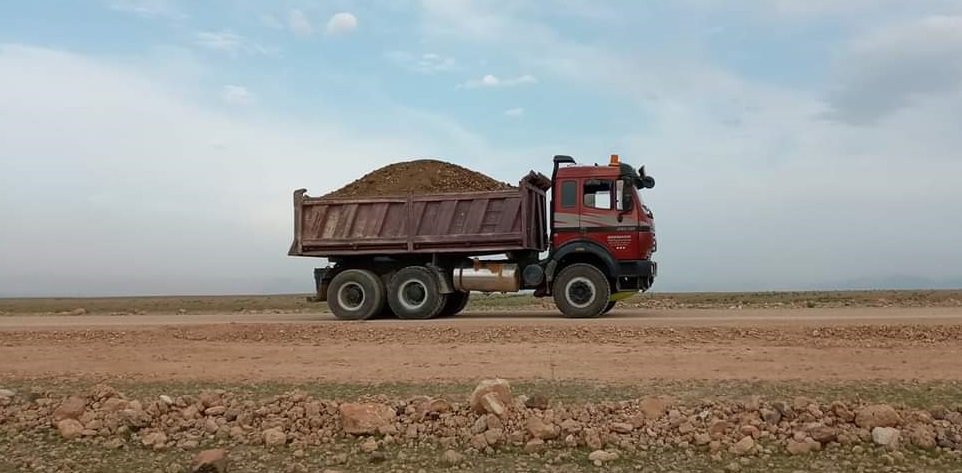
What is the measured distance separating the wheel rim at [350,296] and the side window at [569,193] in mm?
5171

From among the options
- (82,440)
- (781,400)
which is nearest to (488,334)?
(781,400)

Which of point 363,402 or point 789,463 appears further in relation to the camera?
point 363,402

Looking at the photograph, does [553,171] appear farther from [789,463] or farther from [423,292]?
[789,463]

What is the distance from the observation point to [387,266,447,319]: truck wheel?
20.3 meters

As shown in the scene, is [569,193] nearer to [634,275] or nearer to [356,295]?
[634,275]

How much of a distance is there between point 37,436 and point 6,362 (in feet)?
21.4

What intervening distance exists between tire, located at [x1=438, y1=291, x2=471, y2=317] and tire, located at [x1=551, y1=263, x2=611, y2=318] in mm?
2841

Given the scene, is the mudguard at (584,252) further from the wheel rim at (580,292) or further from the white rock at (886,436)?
the white rock at (886,436)

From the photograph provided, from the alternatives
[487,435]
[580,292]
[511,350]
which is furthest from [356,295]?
[487,435]

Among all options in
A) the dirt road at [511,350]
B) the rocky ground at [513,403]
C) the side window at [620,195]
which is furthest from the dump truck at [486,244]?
the rocky ground at [513,403]

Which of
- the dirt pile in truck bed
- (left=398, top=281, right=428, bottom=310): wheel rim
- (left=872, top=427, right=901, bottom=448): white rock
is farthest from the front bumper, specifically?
(left=872, top=427, right=901, bottom=448): white rock

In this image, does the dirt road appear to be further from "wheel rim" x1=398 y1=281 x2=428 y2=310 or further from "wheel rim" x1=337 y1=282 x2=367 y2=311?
"wheel rim" x1=337 y1=282 x2=367 y2=311

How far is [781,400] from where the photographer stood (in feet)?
30.0

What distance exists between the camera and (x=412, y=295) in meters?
20.6
